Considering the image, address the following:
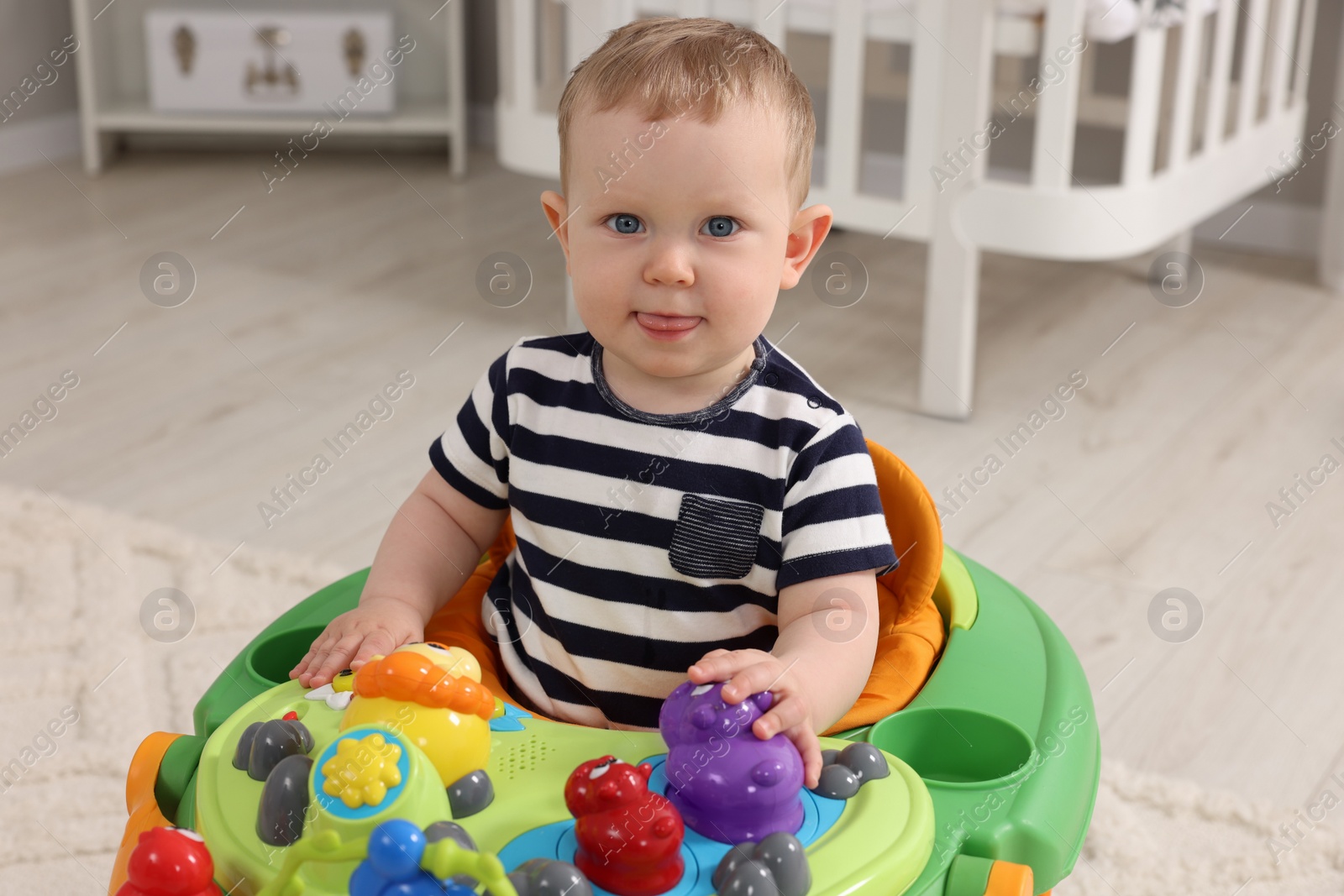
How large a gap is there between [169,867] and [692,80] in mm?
393

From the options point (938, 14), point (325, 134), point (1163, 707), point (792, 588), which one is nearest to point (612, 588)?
point (792, 588)

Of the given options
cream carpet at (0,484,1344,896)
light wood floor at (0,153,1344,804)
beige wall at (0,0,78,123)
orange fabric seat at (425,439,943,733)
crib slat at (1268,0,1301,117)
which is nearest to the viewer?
orange fabric seat at (425,439,943,733)

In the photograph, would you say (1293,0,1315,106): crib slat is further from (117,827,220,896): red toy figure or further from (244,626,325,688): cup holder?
(117,827,220,896): red toy figure

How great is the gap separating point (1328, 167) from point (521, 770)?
6.42ft

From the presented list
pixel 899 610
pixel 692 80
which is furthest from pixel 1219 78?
pixel 692 80

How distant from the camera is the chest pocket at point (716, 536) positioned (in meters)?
0.67

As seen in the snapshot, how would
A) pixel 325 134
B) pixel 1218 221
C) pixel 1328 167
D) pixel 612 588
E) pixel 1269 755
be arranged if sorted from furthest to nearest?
pixel 325 134
pixel 1218 221
pixel 1328 167
pixel 1269 755
pixel 612 588

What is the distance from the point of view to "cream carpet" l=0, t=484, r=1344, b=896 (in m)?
0.85

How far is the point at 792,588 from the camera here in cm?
66

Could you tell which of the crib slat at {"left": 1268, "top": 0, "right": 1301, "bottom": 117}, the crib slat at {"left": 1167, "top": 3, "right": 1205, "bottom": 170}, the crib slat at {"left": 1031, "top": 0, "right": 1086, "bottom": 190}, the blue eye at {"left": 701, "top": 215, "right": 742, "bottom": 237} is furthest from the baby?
the crib slat at {"left": 1268, "top": 0, "right": 1301, "bottom": 117}

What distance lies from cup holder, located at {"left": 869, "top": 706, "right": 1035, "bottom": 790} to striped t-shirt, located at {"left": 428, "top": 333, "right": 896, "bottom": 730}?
0.27 feet

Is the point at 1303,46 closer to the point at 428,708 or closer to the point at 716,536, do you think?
the point at 716,536

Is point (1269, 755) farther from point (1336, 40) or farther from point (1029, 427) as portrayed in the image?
point (1336, 40)

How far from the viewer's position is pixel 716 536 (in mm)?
674
